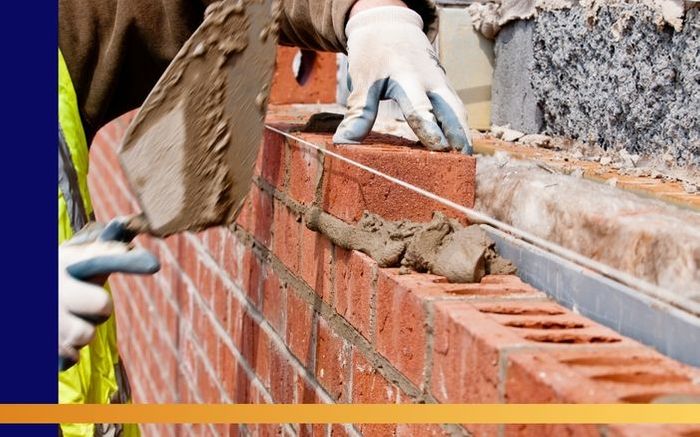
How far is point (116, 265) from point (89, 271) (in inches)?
2.0

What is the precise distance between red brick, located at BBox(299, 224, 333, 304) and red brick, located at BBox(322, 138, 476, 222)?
0.32 ft

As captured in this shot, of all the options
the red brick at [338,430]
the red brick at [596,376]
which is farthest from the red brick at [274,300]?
the red brick at [596,376]

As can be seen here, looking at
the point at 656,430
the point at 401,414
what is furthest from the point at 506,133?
the point at 656,430

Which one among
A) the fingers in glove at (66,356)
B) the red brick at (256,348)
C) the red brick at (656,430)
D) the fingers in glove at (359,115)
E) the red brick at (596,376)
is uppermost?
the fingers in glove at (359,115)

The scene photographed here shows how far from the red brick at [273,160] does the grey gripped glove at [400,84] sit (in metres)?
0.28

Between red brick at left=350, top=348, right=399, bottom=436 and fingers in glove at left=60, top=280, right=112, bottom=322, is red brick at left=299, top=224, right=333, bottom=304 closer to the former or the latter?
red brick at left=350, top=348, right=399, bottom=436

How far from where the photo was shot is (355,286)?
139 centimetres

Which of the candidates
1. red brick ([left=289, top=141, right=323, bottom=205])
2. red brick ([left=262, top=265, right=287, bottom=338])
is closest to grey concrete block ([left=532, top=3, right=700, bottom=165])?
red brick ([left=289, top=141, right=323, bottom=205])

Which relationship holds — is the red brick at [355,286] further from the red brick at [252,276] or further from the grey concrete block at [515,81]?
the grey concrete block at [515,81]

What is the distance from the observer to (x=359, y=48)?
1.62 m

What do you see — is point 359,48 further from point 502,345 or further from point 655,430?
point 655,430

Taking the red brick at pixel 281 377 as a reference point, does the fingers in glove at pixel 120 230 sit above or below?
above

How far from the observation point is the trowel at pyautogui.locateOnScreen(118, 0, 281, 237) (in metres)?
1.28

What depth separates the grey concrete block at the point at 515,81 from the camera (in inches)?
78.4
